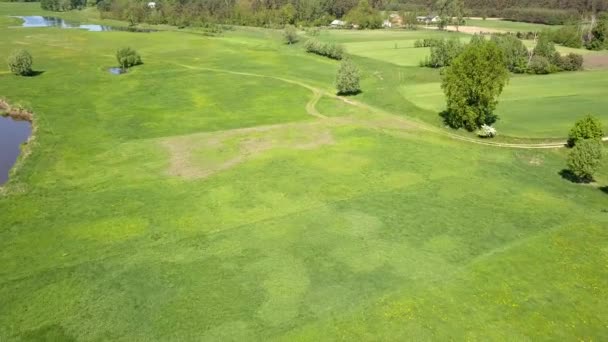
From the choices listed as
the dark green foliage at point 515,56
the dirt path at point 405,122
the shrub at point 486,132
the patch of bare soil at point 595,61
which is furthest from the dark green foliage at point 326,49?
the shrub at point 486,132

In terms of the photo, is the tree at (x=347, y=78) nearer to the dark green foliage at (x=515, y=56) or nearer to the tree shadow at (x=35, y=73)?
the dark green foliage at (x=515, y=56)

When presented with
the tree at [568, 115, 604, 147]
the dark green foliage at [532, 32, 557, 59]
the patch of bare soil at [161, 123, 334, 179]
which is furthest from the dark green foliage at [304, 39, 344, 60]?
the tree at [568, 115, 604, 147]

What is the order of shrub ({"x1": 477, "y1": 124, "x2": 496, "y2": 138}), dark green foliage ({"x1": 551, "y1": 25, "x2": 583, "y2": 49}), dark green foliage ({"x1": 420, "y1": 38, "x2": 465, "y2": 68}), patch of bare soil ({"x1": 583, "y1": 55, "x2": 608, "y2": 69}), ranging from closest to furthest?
1. shrub ({"x1": 477, "y1": 124, "x2": 496, "y2": 138})
2. patch of bare soil ({"x1": 583, "y1": 55, "x2": 608, "y2": 69})
3. dark green foliage ({"x1": 420, "y1": 38, "x2": 465, "y2": 68})
4. dark green foliage ({"x1": 551, "y1": 25, "x2": 583, "y2": 49})

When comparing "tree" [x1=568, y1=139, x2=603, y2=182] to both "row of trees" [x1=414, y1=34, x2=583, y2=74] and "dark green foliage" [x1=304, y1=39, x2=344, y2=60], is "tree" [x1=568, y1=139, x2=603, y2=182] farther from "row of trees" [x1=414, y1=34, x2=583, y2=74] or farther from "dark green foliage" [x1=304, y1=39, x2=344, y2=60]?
"dark green foliage" [x1=304, y1=39, x2=344, y2=60]

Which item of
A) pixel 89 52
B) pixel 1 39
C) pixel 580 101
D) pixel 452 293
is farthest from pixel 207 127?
pixel 1 39

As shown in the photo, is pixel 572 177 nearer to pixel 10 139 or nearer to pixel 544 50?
pixel 544 50

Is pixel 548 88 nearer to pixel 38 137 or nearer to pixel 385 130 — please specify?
pixel 385 130
